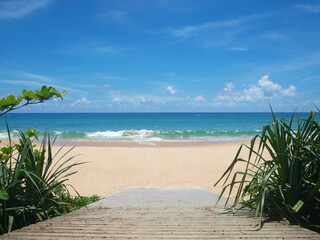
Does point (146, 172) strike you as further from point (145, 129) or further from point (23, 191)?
point (145, 129)

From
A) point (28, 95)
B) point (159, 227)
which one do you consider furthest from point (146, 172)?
Answer: point (28, 95)

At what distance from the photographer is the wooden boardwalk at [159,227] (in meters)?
1.94

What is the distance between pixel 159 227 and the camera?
2.16 metres

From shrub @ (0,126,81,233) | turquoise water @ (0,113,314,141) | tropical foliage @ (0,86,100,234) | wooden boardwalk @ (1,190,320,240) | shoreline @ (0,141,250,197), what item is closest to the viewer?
wooden boardwalk @ (1,190,320,240)

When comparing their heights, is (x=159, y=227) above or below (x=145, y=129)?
below

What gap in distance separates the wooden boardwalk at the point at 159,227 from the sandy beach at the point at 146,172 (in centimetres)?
350

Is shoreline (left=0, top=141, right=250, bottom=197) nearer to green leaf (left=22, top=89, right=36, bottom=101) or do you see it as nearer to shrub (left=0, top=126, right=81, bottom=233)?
shrub (left=0, top=126, right=81, bottom=233)

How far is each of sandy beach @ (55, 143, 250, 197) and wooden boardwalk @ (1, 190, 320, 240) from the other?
3.50m

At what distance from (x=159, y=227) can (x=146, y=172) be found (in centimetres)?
650

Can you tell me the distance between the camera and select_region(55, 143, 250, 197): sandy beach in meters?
6.84

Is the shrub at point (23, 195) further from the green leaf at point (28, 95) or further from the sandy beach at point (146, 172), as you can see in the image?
the sandy beach at point (146, 172)

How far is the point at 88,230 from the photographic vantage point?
2100mm

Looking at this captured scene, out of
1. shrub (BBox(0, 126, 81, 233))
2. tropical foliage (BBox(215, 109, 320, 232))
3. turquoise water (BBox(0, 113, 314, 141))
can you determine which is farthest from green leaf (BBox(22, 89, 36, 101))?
tropical foliage (BBox(215, 109, 320, 232))

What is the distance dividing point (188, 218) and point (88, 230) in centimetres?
92
